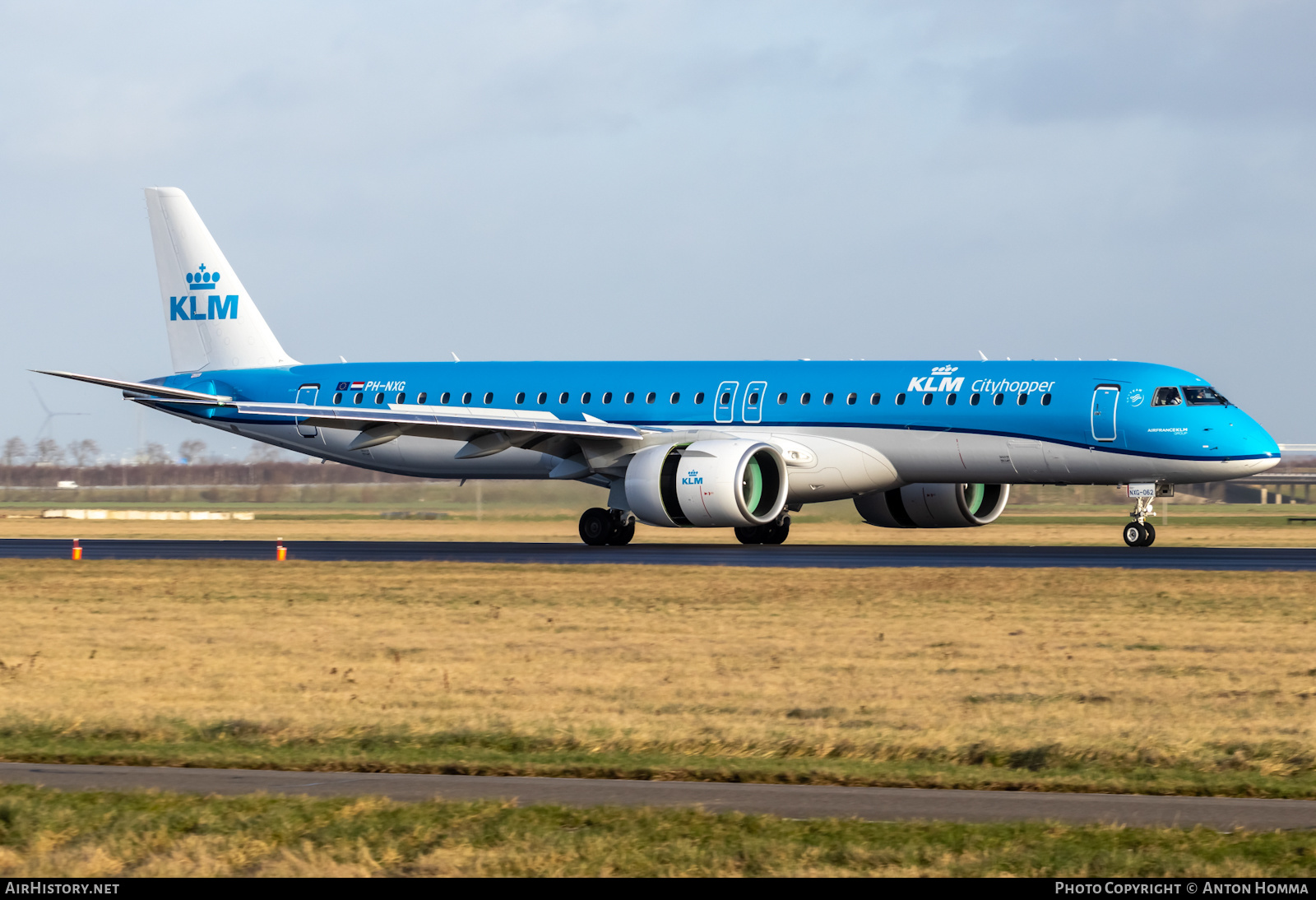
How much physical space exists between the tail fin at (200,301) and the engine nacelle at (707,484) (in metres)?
14.6

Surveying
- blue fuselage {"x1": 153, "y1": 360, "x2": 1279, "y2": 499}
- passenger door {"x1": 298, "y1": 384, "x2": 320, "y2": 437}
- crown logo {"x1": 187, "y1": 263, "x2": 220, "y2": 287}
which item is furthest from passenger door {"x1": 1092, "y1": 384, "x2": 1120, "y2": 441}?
crown logo {"x1": 187, "y1": 263, "x2": 220, "y2": 287}

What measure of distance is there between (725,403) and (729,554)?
5.02 metres

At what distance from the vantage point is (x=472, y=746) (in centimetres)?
1389

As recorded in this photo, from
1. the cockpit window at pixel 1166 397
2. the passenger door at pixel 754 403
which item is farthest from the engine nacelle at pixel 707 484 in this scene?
the cockpit window at pixel 1166 397

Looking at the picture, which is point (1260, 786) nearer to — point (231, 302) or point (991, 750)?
point (991, 750)

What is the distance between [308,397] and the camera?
151ft

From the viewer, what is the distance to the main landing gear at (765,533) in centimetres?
4184

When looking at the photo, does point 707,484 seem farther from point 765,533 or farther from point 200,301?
point 200,301

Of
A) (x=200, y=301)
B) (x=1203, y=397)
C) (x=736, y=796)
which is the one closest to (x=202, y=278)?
(x=200, y=301)

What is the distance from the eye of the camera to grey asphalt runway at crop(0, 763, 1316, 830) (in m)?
10.5

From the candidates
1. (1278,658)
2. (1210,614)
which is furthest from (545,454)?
(1278,658)

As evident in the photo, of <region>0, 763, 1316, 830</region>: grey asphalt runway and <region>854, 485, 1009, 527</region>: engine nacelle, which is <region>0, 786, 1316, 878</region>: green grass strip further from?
<region>854, 485, 1009, 527</region>: engine nacelle

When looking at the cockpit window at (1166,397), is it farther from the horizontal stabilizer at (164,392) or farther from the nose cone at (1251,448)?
the horizontal stabilizer at (164,392)

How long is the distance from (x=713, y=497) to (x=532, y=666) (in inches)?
→ 694
